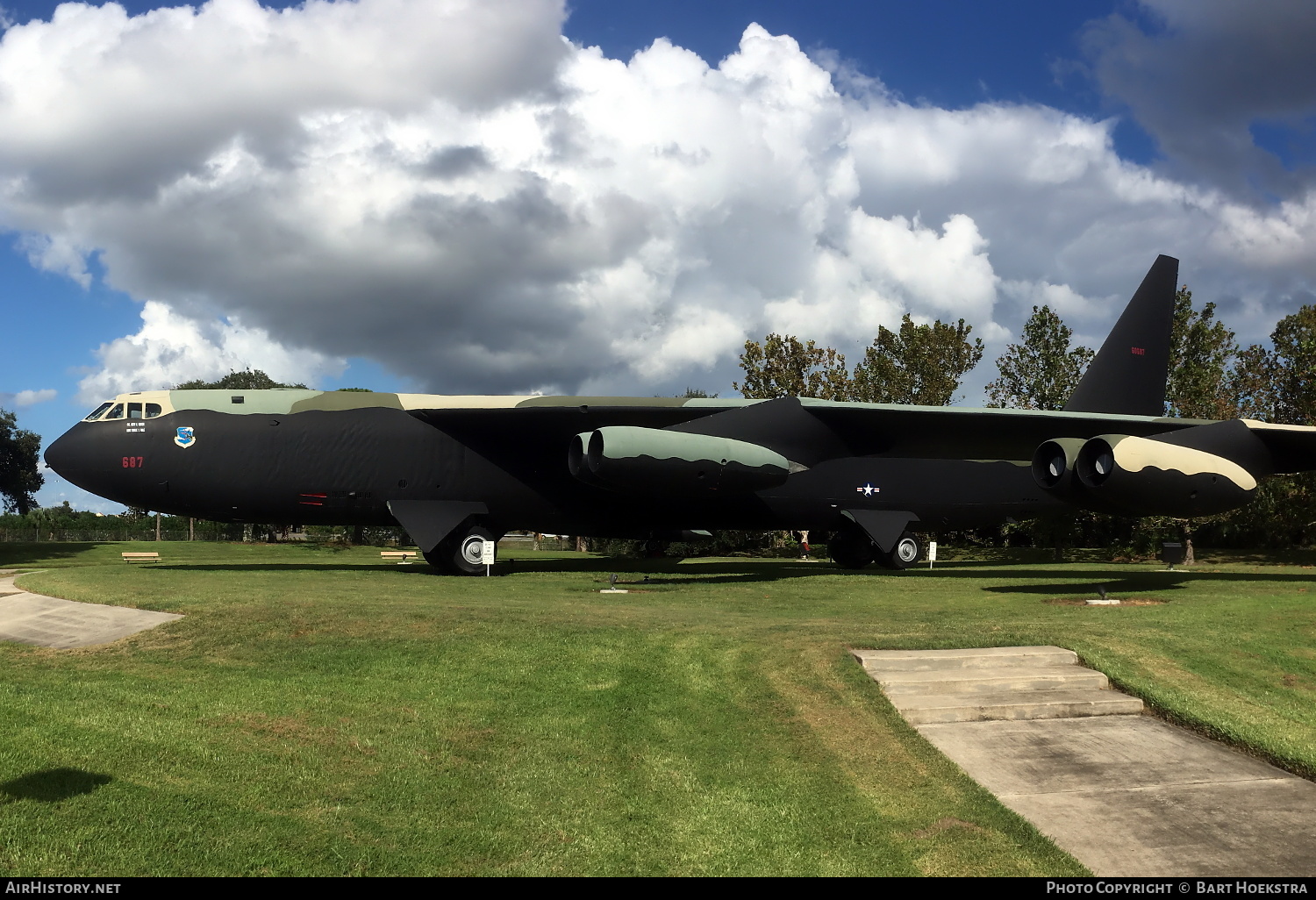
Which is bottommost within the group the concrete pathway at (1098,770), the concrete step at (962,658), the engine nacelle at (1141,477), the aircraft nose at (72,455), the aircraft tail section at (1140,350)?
the concrete pathway at (1098,770)

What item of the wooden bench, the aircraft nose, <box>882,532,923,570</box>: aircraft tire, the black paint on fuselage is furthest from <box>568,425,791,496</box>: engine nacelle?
the wooden bench

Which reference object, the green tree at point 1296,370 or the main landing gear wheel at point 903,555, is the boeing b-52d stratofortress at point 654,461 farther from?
the green tree at point 1296,370

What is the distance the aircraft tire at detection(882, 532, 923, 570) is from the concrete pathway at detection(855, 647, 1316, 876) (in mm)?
11561

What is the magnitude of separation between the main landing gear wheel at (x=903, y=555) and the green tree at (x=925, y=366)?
22.3 m

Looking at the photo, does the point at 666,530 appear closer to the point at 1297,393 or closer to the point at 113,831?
the point at 113,831

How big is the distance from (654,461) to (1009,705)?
870cm

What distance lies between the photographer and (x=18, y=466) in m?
47.6

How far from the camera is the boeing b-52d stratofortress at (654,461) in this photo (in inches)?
607

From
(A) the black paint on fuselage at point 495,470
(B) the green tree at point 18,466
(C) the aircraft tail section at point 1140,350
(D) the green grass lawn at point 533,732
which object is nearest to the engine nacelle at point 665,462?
(A) the black paint on fuselage at point 495,470

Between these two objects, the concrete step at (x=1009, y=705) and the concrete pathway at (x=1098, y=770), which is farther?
the concrete step at (x=1009, y=705)

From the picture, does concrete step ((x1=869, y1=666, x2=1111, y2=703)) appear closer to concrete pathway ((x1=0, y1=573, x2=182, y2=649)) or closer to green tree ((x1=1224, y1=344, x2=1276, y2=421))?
concrete pathway ((x1=0, y1=573, x2=182, y2=649))
